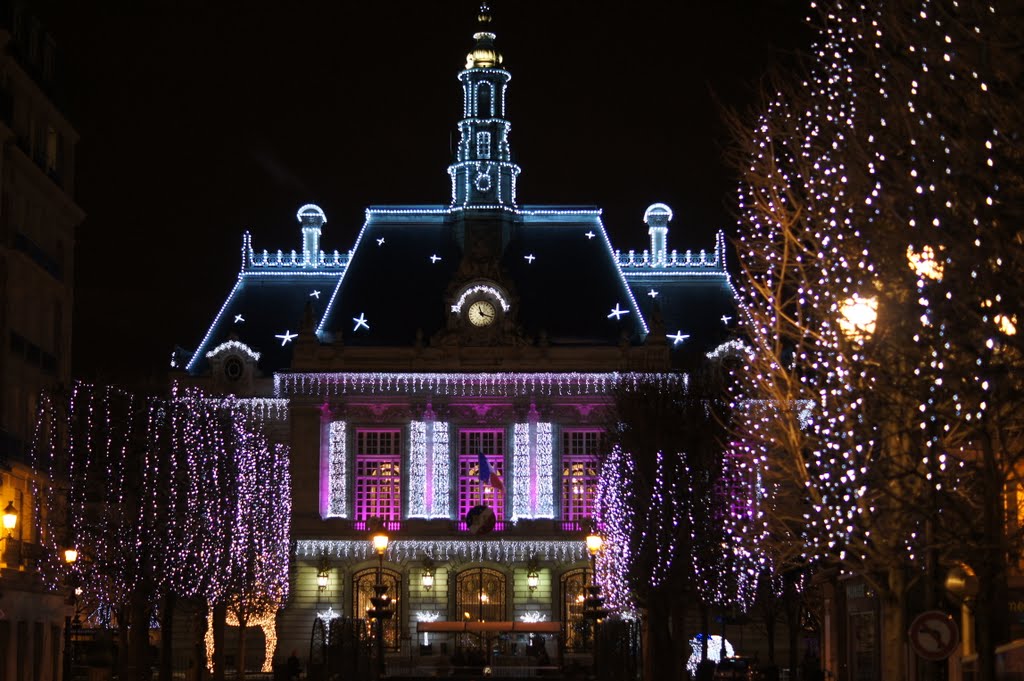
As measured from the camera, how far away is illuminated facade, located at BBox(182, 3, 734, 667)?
74.6 m

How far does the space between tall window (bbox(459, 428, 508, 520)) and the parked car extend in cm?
1737

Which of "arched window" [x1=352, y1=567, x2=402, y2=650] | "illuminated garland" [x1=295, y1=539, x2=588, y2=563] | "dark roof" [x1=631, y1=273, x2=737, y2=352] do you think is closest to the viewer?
"arched window" [x1=352, y1=567, x2=402, y2=650]

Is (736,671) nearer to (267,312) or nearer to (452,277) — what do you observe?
(452,277)

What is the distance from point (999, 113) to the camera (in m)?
22.4

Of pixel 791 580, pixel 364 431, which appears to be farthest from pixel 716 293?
pixel 791 580

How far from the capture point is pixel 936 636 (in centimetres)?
2245

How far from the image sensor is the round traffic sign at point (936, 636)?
22.4 m

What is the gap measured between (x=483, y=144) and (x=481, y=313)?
8.62 metres

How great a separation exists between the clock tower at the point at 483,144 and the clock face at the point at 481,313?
18.9 ft

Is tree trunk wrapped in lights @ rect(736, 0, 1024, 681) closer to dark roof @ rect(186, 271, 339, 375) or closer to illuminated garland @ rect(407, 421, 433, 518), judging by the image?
illuminated garland @ rect(407, 421, 433, 518)

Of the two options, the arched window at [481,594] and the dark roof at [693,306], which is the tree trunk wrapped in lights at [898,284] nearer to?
the arched window at [481,594]

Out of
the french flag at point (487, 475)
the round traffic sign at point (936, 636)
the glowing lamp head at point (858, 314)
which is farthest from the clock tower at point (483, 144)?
the round traffic sign at point (936, 636)

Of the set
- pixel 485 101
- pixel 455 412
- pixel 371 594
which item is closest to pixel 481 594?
pixel 371 594

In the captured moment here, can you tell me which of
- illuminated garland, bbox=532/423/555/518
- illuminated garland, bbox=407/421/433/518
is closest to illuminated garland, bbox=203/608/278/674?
illuminated garland, bbox=407/421/433/518
